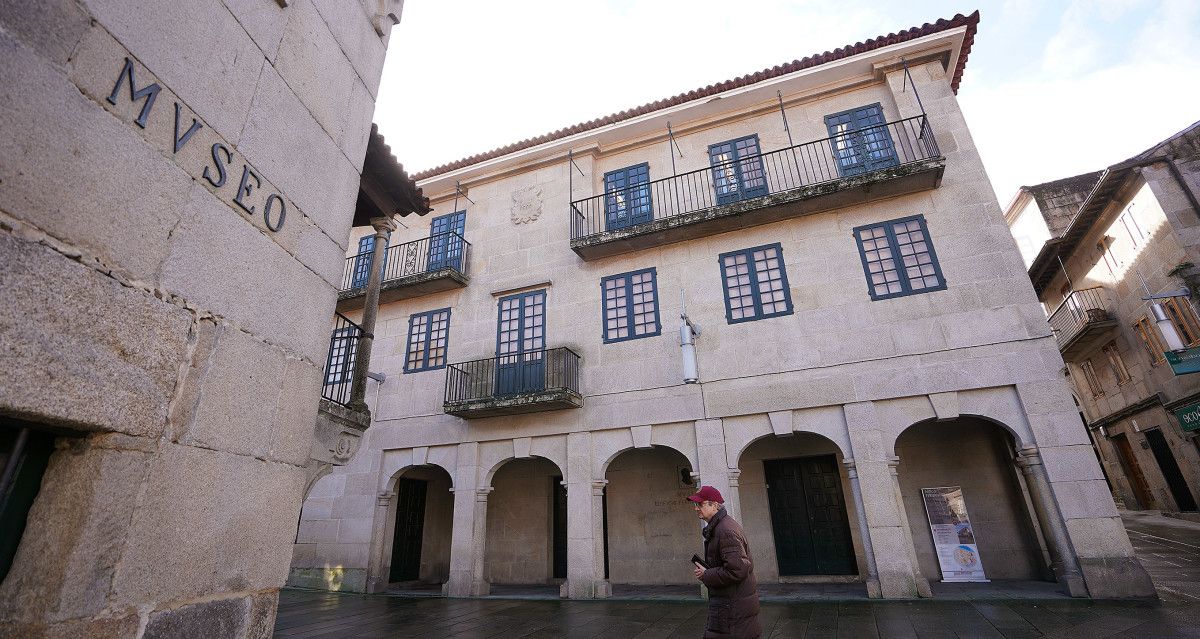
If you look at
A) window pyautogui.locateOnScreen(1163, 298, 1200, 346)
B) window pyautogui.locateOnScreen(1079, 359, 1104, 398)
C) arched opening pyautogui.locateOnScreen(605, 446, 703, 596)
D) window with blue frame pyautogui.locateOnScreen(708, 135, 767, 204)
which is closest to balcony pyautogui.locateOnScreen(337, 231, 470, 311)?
arched opening pyautogui.locateOnScreen(605, 446, 703, 596)

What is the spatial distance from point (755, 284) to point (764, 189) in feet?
7.72

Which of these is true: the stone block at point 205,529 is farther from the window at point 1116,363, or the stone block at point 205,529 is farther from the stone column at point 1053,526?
the window at point 1116,363

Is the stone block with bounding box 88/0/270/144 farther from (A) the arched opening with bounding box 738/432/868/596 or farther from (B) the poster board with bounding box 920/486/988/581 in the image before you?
(B) the poster board with bounding box 920/486/988/581

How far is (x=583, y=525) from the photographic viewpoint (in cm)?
1026

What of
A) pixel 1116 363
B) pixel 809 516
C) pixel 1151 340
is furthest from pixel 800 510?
pixel 1116 363

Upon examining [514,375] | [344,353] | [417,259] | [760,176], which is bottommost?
[514,375]

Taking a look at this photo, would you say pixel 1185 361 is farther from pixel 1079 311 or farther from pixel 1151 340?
pixel 1079 311

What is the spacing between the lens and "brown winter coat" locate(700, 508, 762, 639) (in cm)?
364

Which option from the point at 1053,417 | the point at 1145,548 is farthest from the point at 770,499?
the point at 1145,548

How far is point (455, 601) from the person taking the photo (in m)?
9.94

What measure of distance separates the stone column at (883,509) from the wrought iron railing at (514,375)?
5419 mm

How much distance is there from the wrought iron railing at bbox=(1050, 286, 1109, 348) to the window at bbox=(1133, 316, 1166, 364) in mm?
1220

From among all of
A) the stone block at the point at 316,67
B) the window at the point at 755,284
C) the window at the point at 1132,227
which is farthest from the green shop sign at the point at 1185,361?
the stone block at the point at 316,67

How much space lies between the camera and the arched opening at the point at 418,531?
1230cm
